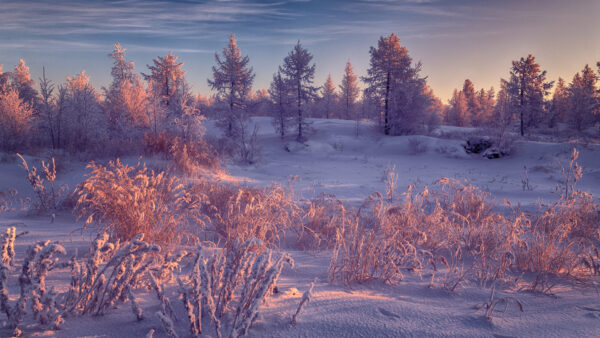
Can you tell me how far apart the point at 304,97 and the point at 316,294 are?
23603mm

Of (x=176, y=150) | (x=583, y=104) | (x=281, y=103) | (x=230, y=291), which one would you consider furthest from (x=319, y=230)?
(x=583, y=104)

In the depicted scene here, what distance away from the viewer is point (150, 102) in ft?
54.9

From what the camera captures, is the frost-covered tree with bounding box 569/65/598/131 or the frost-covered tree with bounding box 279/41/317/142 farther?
the frost-covered tree with bounding box 569/65/598/131

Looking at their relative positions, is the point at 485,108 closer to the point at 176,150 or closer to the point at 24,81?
the point at 176,150

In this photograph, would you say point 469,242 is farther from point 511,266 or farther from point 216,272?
point 216,272

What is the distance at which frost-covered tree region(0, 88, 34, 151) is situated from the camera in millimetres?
14070

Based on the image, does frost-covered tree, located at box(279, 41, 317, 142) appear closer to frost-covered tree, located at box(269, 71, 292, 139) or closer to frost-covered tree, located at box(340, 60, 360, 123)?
frost-covered tree, located at box(269, 71, 292, 139)

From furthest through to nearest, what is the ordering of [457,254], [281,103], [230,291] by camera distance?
[281,103]
[457,254]
[230,291]

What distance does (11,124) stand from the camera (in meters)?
14.6

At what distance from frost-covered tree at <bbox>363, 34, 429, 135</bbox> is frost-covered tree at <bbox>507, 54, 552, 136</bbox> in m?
12.4

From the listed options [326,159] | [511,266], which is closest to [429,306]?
[511,266]

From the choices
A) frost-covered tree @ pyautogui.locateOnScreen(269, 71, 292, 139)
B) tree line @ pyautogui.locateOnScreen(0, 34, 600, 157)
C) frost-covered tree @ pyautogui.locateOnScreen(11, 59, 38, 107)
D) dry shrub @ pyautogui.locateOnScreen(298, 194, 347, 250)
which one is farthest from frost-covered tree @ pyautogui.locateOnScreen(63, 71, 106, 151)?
A: frost-covered tree @ pyautogui.locateOnScreen(11, 59, 38, 107)

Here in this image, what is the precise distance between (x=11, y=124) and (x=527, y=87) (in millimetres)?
40029

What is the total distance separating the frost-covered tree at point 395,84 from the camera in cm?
2473
